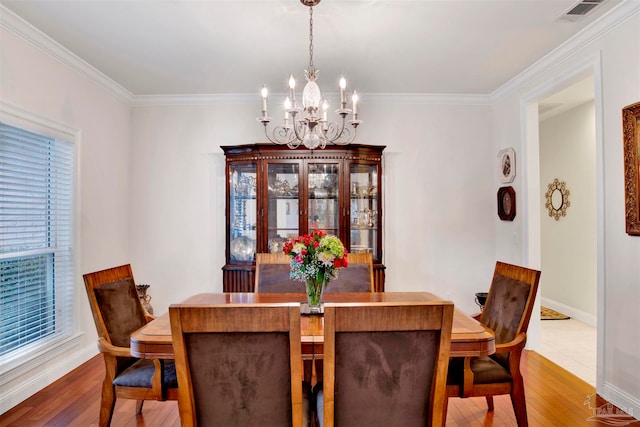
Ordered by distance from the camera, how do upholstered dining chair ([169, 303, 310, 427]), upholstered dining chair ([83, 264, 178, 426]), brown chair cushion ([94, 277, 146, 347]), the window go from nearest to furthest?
upholstered dining chair ([169, 303, 310, 427])
upholstered dining chair ([83, 264, 178, 426])
brown chair cushion ([94, 277, 146, 347])
the window

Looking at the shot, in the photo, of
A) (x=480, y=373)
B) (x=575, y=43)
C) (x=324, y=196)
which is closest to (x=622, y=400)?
(x=480, y=373)

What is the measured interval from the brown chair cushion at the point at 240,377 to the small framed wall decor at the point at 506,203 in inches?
125

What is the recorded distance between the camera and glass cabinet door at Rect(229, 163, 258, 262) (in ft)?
12.5

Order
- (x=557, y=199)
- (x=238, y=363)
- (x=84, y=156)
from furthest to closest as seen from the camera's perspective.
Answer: (x=557, y=199) < (x=84, y=156) < (x=238, y=363)

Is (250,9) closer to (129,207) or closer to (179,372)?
(179,372)

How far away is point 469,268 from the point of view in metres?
4.14

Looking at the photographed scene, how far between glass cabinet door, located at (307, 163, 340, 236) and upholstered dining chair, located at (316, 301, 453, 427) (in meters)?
2.41

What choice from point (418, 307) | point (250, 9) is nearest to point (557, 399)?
point (418, 307)

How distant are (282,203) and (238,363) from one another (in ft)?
8.23

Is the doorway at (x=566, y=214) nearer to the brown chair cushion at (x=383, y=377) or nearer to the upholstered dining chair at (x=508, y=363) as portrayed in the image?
the upholstered dining chair at (x=508, y=363)

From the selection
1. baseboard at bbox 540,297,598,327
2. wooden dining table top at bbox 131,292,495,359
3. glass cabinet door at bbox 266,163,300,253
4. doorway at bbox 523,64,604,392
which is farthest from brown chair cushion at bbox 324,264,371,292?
baseboard at bbox 540,297,598,327

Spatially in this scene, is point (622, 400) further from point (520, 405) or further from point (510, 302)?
point (510, 302)

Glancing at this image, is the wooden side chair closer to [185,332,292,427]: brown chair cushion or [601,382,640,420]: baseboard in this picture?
[185,332,292,427]: brown chair cushion

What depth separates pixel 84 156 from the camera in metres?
3.30
